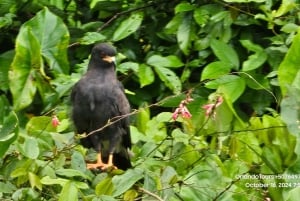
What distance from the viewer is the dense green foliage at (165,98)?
11.4 ft

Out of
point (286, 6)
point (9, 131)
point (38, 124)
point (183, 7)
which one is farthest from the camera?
point (183, 7)

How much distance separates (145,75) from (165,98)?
84 centimetres

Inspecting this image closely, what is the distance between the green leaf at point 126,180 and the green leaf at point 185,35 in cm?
165

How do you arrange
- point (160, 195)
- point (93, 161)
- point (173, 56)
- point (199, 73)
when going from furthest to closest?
point (199, 73) < point (173, 56) < point (93, 161) < point (160, 195)

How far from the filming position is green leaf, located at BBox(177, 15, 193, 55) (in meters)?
5.09

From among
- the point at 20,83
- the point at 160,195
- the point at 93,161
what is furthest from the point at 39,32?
the point at 160,195

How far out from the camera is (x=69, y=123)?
15.1 ft

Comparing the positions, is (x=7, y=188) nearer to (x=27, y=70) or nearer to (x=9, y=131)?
(x=9, y=131)

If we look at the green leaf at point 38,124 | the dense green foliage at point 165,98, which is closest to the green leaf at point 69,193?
the dense green foliage at point 165,98

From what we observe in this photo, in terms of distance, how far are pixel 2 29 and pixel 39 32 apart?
4.49ft

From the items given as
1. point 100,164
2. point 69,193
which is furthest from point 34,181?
point 100,164

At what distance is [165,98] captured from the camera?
158 inches

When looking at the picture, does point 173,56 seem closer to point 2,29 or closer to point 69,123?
point 69,123
